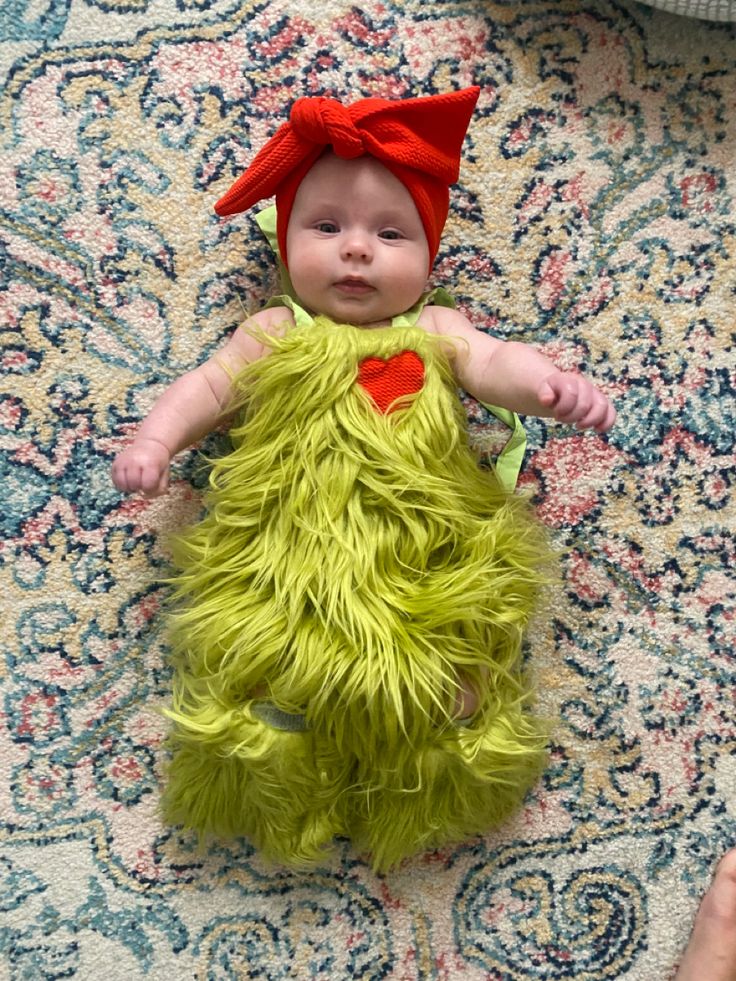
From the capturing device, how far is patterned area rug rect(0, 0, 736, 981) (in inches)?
34.0

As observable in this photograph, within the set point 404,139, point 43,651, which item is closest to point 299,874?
point 43,651

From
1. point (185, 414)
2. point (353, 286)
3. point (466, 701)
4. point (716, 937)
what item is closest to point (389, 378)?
point (353, 286)

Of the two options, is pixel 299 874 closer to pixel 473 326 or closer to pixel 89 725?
pixel 89 725

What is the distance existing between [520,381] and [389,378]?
0.40 ft

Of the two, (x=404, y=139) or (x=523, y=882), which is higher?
(x=404, y=139)

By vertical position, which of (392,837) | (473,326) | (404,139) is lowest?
(392,837)

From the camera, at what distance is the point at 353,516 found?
749mm

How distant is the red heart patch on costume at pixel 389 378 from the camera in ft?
2.52

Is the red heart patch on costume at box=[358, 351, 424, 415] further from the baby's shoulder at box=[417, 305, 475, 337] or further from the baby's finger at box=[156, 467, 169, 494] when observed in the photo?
the baby's finger at box=[156, 467, 169, 494]

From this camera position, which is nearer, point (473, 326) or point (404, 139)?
point (404, 139)

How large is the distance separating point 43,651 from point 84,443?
223 millimetres

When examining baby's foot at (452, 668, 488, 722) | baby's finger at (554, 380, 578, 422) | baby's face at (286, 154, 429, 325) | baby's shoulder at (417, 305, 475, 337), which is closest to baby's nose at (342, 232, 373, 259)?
baby's face at (286, 154, 429, 325)

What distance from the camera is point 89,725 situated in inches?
34.4

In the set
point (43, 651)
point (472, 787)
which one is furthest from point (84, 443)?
point (472, 787)
